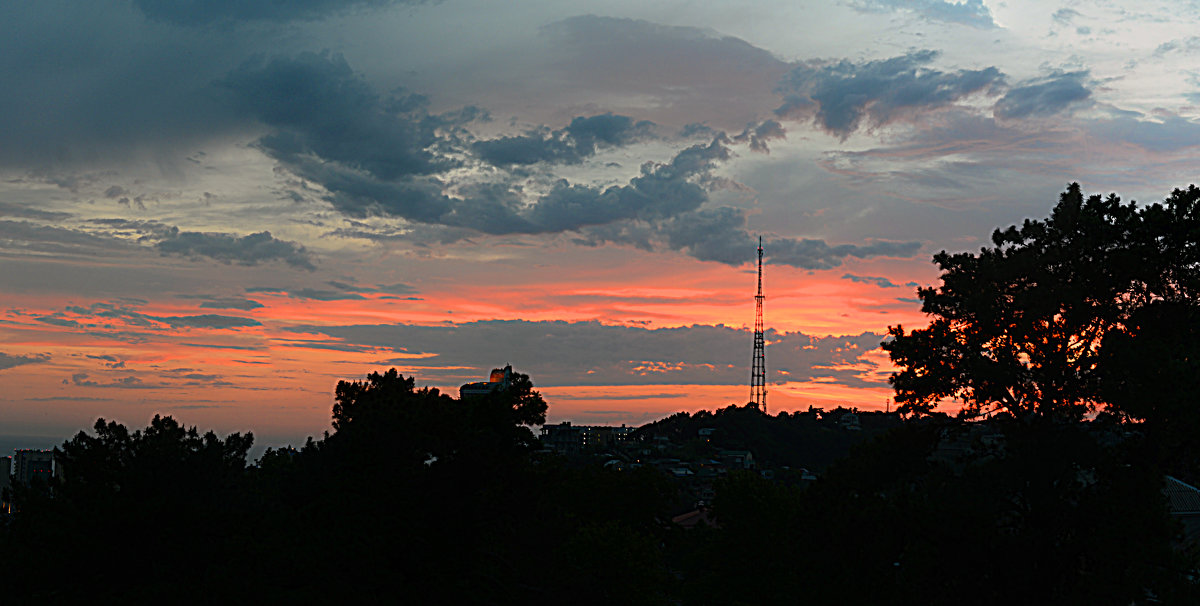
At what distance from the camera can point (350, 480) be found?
29844 millimetres

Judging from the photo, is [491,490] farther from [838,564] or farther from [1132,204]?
[1132,204]

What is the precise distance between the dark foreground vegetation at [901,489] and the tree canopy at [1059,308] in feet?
0.22

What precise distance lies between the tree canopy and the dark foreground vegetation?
7 centimetres

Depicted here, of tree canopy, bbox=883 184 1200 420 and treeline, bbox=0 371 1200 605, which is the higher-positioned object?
tree canopy, bbox=883 184 1200 420

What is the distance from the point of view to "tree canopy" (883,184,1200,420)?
94.3 feet

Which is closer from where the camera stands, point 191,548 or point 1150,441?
point 1150,441

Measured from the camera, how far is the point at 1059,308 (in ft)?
95.8

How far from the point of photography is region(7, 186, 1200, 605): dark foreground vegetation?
26.2m

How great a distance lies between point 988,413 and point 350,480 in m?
19.5

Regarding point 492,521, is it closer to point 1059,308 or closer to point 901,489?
point 901,489

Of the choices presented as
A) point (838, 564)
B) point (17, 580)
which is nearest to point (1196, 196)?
point (838, 564)

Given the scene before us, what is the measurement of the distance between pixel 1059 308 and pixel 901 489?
7.28m

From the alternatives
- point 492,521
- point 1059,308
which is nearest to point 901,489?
point 1059,308

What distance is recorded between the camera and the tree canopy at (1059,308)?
1131 inches
